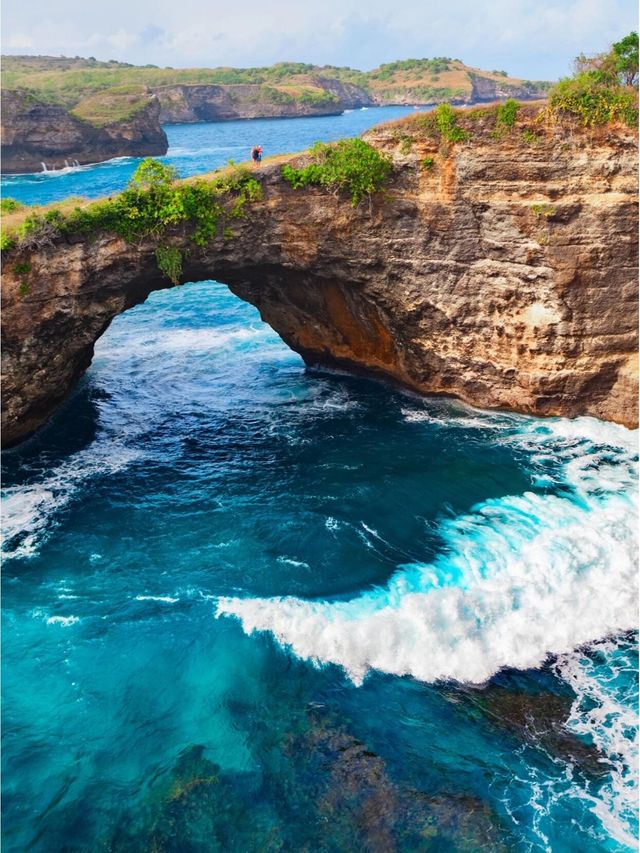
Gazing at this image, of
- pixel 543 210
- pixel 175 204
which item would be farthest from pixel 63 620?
pixel 543 210

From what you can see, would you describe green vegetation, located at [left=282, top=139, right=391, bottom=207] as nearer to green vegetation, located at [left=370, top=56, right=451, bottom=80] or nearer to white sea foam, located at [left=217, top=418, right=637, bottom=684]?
white sea foam, located at [left=217, top=418, right=637, bottom=684]

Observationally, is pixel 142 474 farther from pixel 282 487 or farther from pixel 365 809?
pixel 365 809

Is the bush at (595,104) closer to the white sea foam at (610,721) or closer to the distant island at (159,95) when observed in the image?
the white sea foam at (610,721)

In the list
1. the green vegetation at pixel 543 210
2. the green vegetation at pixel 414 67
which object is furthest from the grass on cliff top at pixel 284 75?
the green vegetation at pixel 543 210

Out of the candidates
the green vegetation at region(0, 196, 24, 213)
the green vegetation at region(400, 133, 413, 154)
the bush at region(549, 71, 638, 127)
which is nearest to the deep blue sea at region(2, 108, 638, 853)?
the green vegetation at region(0, 196, 24, 213)

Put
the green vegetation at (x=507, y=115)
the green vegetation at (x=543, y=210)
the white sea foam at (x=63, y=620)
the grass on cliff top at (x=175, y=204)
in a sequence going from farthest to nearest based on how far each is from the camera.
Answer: the green vegetation at (x=543, y=210) → the green vegetation at (x=507, y=115) → the grass on cliff top at (x=175, y=204) → the white sea foam at (x=63, y=620)

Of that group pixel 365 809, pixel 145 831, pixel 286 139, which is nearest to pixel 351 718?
pixel 365 809
